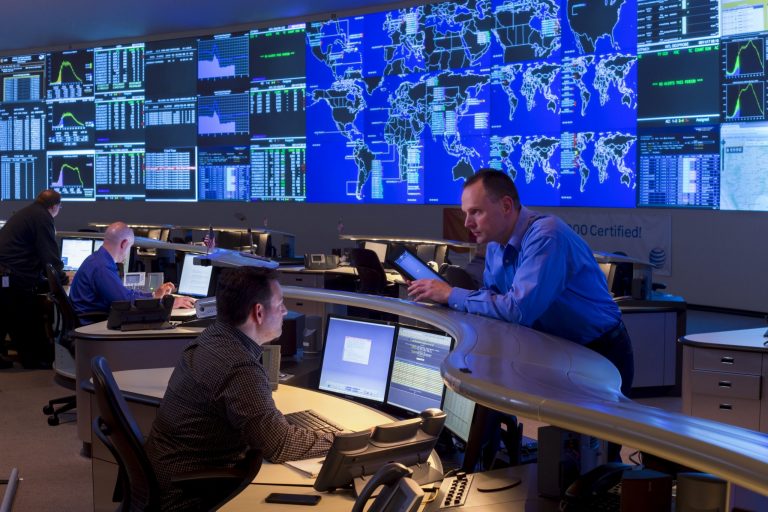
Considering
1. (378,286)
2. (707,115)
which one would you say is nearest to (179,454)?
(378,286)

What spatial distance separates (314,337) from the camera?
15.1 ft

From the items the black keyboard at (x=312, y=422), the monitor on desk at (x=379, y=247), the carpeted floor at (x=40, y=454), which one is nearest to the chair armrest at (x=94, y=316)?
the carpeted floor at (x=40, y=454)

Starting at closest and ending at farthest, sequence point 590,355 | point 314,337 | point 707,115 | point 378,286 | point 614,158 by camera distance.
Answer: point 590,355 → point 314,337 → point 378,286 → point 707,115 → point 614,158

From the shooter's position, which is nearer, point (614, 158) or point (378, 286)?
point (378, 286)

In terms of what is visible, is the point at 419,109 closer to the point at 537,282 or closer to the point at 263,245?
the point at 263,245

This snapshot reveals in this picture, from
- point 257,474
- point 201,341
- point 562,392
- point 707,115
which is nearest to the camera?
point 562,392

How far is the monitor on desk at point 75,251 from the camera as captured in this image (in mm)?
9133

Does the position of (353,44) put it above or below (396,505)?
above

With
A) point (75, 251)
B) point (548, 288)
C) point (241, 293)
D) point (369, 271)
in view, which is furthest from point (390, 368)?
point (75, 251)

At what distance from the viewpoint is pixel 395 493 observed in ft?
5.73

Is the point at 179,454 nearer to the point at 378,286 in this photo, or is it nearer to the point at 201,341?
the point at 201,341

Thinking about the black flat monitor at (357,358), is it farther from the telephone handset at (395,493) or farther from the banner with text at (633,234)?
the banner with text at (633,234)

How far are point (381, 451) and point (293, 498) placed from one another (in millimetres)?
298

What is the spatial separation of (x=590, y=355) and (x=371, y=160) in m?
10.9
